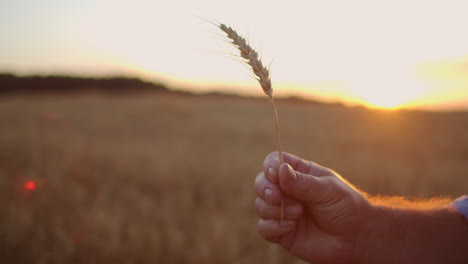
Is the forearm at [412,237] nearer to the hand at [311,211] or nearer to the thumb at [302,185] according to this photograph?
the hand at [311,211]

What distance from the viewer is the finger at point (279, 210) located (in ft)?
4.42

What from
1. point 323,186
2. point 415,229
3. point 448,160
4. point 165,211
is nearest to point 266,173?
point 323,186

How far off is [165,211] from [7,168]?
2.58 m

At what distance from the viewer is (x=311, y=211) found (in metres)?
1.46

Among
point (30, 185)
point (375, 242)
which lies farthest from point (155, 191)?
point (375, 242)

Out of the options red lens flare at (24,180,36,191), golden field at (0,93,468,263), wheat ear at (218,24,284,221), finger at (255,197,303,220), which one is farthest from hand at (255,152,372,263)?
red lens flare at (24,180,36,191)

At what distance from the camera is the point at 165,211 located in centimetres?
302

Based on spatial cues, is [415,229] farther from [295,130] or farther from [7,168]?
[295,130]

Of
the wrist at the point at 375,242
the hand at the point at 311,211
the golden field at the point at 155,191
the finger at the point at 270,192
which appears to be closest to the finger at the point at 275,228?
the hand at the point at 311,211

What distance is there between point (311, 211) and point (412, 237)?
535 millimetres

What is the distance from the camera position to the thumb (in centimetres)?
120

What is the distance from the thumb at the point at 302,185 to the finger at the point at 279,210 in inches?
2.5

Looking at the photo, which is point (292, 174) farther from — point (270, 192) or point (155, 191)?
point (155, 191)

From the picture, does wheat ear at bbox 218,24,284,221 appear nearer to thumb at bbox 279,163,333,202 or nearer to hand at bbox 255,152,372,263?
thumb at bbox 279,163,333,202
